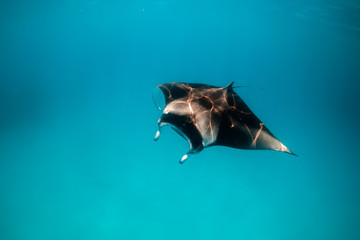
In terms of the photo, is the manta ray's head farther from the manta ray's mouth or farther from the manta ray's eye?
the manta ray's eye

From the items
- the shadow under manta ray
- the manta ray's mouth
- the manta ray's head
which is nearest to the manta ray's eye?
the shadow under manta ray

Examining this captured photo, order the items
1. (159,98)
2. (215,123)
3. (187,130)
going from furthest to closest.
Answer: (159,98) → (215,123) → (187,130)

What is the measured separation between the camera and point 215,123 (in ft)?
10.6

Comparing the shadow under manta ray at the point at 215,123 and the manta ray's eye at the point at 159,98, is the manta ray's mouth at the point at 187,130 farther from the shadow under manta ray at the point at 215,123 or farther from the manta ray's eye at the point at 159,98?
the manta ray's eye at the point at 159,98

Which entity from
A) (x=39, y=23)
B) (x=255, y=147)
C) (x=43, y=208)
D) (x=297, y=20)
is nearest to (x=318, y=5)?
(x=297, y=20)

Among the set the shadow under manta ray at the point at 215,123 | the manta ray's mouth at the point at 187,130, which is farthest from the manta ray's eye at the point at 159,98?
the manta ray's mouth at the point at 187,130

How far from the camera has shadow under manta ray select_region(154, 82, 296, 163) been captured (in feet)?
9.81

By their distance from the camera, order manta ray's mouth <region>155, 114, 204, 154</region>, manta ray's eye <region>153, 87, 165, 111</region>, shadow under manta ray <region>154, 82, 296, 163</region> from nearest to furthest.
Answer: manta ray's mouth <region>155, 114, 204, 154</region> → shadow under manta ray <region>154, 82, 296, 163</region> → manta ray's eye <region>153, 87, 165, 111</region>

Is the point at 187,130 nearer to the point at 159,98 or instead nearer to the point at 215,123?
the point at 215,123

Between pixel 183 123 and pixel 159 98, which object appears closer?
pixel 183 123

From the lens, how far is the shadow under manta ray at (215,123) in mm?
2990

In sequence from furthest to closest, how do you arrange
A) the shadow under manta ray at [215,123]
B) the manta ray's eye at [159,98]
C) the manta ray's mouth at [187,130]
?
1. the manta ray's eye at [159,98]
2. the shadow under manta ray at [215,123]
3. the manta ray's mouth at [187,130]

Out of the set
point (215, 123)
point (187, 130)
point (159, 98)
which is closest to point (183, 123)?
point (187, 130)

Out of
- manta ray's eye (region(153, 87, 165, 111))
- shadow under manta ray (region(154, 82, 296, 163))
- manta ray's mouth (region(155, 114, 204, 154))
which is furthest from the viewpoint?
manta ray's eye (region(153, 87, 165, 111))
